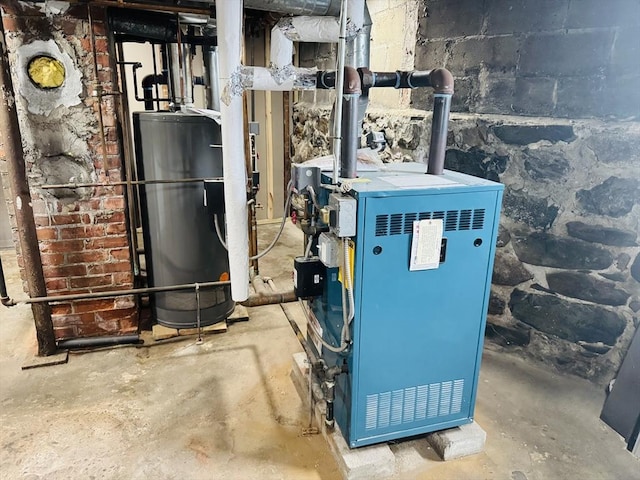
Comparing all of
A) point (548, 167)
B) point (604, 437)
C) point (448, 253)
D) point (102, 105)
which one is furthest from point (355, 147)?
point (604, 437)

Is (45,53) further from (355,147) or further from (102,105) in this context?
(355,147)

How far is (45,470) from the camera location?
1738 millimetres

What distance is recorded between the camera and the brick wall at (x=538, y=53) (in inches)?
78.2

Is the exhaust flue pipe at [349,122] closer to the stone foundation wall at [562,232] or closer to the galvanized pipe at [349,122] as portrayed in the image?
the galvanized pipe at [349,122]

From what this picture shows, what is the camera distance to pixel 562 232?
2.27m

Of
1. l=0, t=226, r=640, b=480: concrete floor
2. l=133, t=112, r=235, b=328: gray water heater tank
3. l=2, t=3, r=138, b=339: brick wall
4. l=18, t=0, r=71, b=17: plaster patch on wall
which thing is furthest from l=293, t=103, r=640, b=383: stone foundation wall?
l=18, t=0, r=71, b=17: plaster patch on wall

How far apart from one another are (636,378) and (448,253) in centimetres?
110

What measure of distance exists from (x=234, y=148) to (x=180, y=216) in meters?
1.00

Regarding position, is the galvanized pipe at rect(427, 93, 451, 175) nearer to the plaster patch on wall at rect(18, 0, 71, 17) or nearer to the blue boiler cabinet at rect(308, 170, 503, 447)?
the blue boiler cabinet at rect(308, 170, 503, 447)

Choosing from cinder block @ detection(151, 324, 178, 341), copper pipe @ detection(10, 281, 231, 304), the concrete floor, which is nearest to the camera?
the concrete floor

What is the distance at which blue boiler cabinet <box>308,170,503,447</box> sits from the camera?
1533 mm

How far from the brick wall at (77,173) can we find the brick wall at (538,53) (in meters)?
1.79

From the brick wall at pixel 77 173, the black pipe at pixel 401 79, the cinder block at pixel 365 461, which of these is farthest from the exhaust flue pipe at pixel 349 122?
the brick wall at pixel 77 173

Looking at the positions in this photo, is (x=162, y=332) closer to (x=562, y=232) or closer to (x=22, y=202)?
A: (x=22, y=202)
